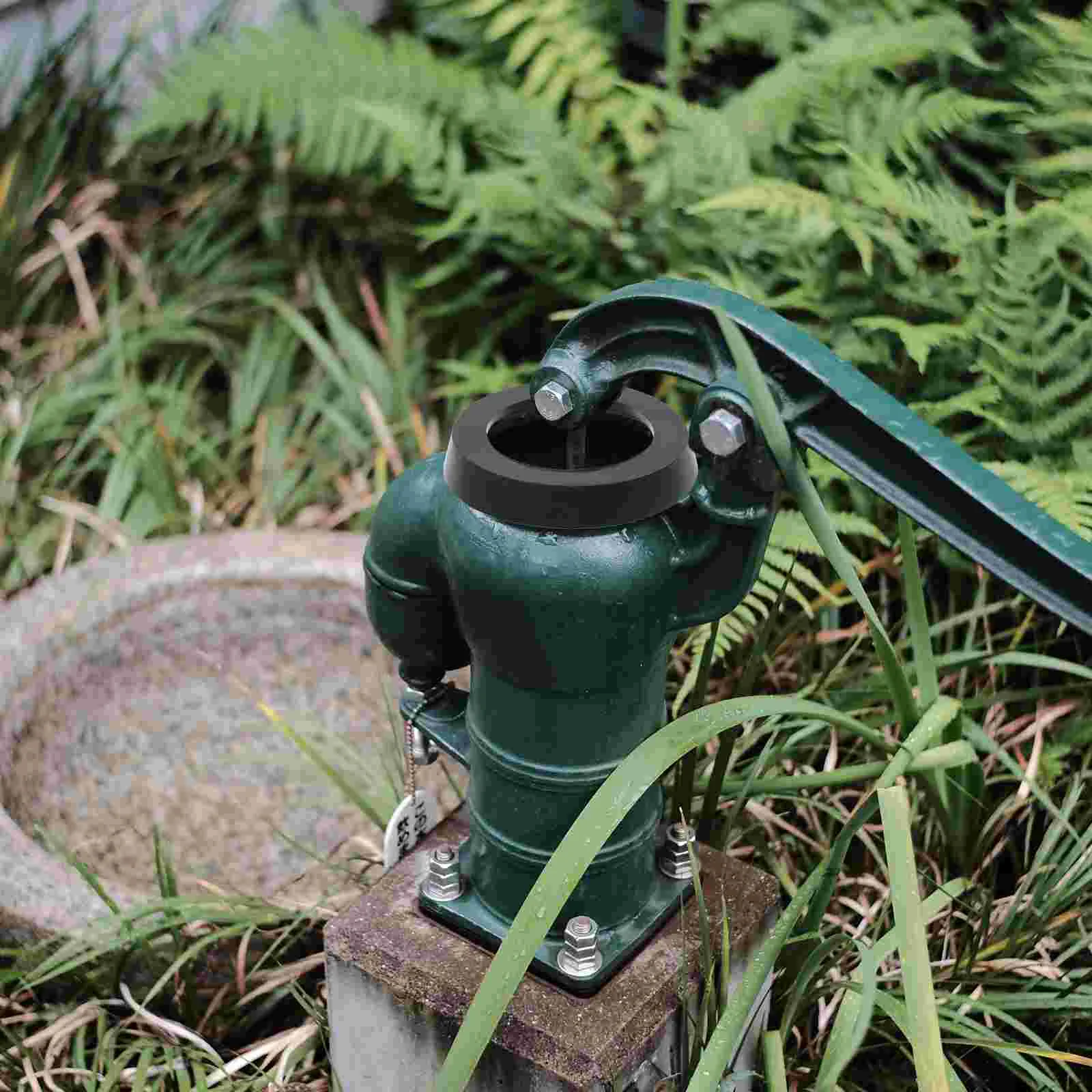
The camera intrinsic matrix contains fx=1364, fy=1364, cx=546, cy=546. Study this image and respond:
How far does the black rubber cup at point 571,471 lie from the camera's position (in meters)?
1.21

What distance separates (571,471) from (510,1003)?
577 mm

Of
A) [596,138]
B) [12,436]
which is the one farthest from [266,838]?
[596,138]

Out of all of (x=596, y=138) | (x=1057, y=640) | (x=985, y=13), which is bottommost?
(x=1057, y=640)

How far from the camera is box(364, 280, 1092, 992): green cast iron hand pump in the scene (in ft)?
3.66

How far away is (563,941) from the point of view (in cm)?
145

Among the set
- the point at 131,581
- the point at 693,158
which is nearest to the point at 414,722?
the point at 131,581

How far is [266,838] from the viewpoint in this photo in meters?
2.38

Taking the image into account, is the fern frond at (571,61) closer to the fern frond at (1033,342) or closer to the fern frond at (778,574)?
the fern frond at (1033,342)

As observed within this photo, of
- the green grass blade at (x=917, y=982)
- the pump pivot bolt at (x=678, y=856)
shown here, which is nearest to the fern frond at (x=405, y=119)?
A: the pump pivot bolt at (x=678, y=856)

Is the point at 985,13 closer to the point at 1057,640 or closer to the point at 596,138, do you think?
the point at 596,138

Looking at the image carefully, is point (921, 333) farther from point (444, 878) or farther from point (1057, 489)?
point (444, 878)

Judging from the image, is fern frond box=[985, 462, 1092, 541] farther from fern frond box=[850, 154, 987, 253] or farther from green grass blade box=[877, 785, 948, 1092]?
green grass blade box=[877, 785, 948, 1092]

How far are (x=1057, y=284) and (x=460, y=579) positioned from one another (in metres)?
1.57

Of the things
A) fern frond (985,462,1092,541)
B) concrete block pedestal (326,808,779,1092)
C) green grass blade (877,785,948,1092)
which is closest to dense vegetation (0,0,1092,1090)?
fern frond (985,462,1092,541)
